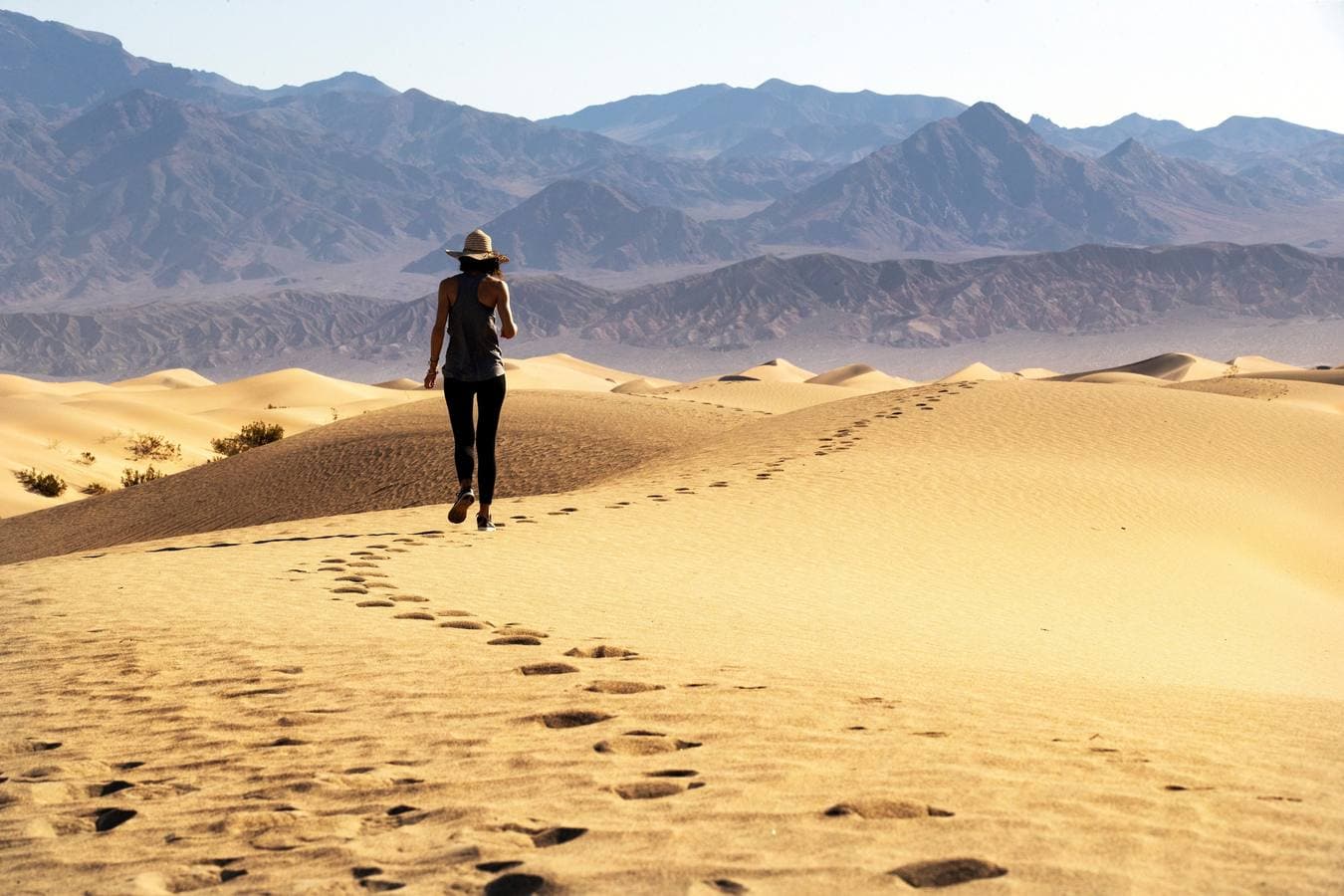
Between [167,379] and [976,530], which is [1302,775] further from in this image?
[167,379]

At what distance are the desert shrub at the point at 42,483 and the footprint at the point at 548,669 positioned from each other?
1236 inches

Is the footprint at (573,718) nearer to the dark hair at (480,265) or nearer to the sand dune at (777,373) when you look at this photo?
the dark hair at (480,265)

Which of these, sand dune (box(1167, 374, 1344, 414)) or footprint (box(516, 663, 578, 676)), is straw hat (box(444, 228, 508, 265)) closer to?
footprint (box(516, 663, 578, 676))

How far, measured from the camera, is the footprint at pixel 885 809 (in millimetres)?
4016

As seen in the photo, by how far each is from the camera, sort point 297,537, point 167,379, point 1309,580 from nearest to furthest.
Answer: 1. point 297,537
2. point 1309,580
3. point 167,379

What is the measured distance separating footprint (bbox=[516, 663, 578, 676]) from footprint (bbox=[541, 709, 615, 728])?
816 millimetres

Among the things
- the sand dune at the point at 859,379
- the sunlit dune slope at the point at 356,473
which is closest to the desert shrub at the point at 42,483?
the sunlit dune slope at the point at 356,473

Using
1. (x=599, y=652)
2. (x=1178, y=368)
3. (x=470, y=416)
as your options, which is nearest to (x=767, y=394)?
(x=470, y=416)

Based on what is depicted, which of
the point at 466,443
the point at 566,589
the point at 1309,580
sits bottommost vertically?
the point at 1309,580

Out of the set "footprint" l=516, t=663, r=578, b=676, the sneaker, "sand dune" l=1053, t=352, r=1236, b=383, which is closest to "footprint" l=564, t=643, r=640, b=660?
"footprint" l=516, t=663, r=578, b=676

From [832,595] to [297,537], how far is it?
16.8 feet

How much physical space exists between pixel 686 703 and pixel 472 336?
5.23m

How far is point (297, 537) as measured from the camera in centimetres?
1241

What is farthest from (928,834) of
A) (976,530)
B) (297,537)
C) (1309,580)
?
(1309,580)
